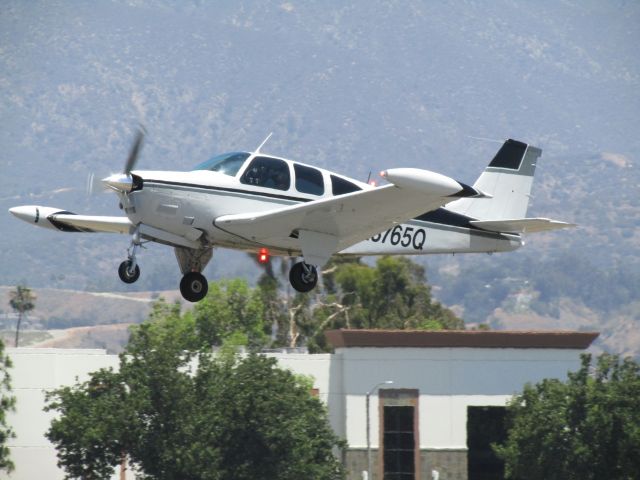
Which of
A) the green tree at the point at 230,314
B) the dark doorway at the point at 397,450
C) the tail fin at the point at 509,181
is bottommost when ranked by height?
the dark doorway at the point at 397,450

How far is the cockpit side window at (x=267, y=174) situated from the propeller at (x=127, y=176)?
2195 millimetres

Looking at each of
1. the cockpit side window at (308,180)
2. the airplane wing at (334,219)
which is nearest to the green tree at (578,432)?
the airplane wing at (334,219)

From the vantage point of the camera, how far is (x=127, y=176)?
2634 centimetres

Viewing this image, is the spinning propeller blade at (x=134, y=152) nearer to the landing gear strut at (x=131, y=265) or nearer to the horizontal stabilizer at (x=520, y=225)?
the landing gear strut at (x=131, y=265)

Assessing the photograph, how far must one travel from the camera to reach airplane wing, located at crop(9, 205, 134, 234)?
28.9 meters

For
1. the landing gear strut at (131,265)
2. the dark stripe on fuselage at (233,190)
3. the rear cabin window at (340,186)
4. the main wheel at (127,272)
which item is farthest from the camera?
the rear cabin window at (340,186)

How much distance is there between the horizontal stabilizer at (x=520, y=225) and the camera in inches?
1072

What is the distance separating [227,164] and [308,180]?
171 cm

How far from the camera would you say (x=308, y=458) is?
173 ft

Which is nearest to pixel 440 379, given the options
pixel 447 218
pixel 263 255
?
pixel 447 218

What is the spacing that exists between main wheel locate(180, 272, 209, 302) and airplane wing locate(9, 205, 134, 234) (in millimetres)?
2176

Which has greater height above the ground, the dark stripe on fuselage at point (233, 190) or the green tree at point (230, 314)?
the green tree at point (230, 314)

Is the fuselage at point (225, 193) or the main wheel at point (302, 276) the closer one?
the fuselage at point (225, 193)

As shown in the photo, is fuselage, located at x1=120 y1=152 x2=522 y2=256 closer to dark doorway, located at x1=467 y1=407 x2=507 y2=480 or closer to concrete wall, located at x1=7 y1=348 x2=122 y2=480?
concrete wall, located at x1=7 y1=348 x2=122 y2=480
